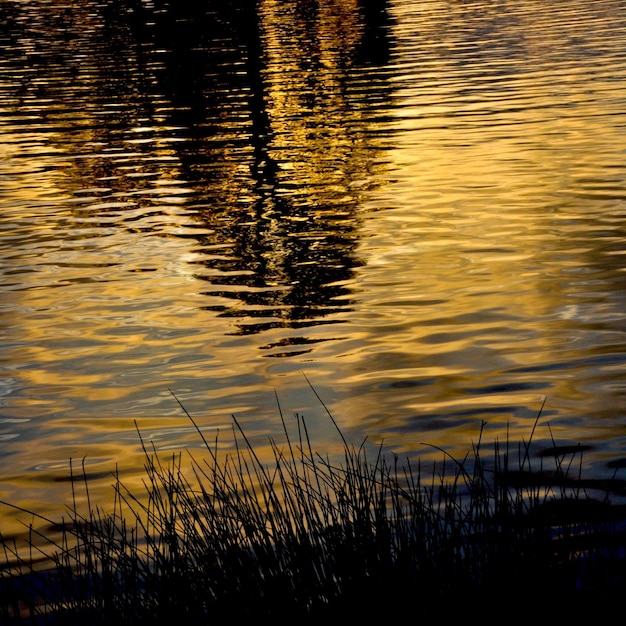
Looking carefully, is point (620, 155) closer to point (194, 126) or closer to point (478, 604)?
point (194, 126)

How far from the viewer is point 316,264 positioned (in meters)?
15.0

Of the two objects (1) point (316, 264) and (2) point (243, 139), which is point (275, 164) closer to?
(2) point (243, 139)

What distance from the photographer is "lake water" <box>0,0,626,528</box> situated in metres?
9.85

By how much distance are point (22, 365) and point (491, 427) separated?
5.01 m

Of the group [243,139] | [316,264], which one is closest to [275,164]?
[243,139]

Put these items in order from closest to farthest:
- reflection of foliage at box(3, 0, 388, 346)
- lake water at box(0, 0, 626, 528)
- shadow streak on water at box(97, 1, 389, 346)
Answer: lake water at box(0, 0, 626, 528), shadow streak on water at box(97, 1, 389, 346), reflection of foliage at box(3, 0, 388, 346)

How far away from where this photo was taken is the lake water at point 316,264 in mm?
9852

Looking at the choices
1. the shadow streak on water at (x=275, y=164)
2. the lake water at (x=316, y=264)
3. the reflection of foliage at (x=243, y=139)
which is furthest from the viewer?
the reflection of foliage at (x=243, y=139)

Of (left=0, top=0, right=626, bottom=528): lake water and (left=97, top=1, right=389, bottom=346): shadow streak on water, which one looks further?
(left=97, top=1, right=389, bottom=346): shadow streak on water

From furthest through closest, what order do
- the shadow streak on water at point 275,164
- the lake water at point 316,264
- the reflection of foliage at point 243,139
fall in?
the reflection of foliage at point 243,139, the shadow streak on water at point 275,164, the lake water at point 316,264

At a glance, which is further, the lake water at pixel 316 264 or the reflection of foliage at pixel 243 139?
the reflection of foliage at pixel 243 139

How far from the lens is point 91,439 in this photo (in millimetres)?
9656

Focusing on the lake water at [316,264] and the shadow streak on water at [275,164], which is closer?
the lake water at [316,264]

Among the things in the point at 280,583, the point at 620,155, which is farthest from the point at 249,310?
the point at 620,155
